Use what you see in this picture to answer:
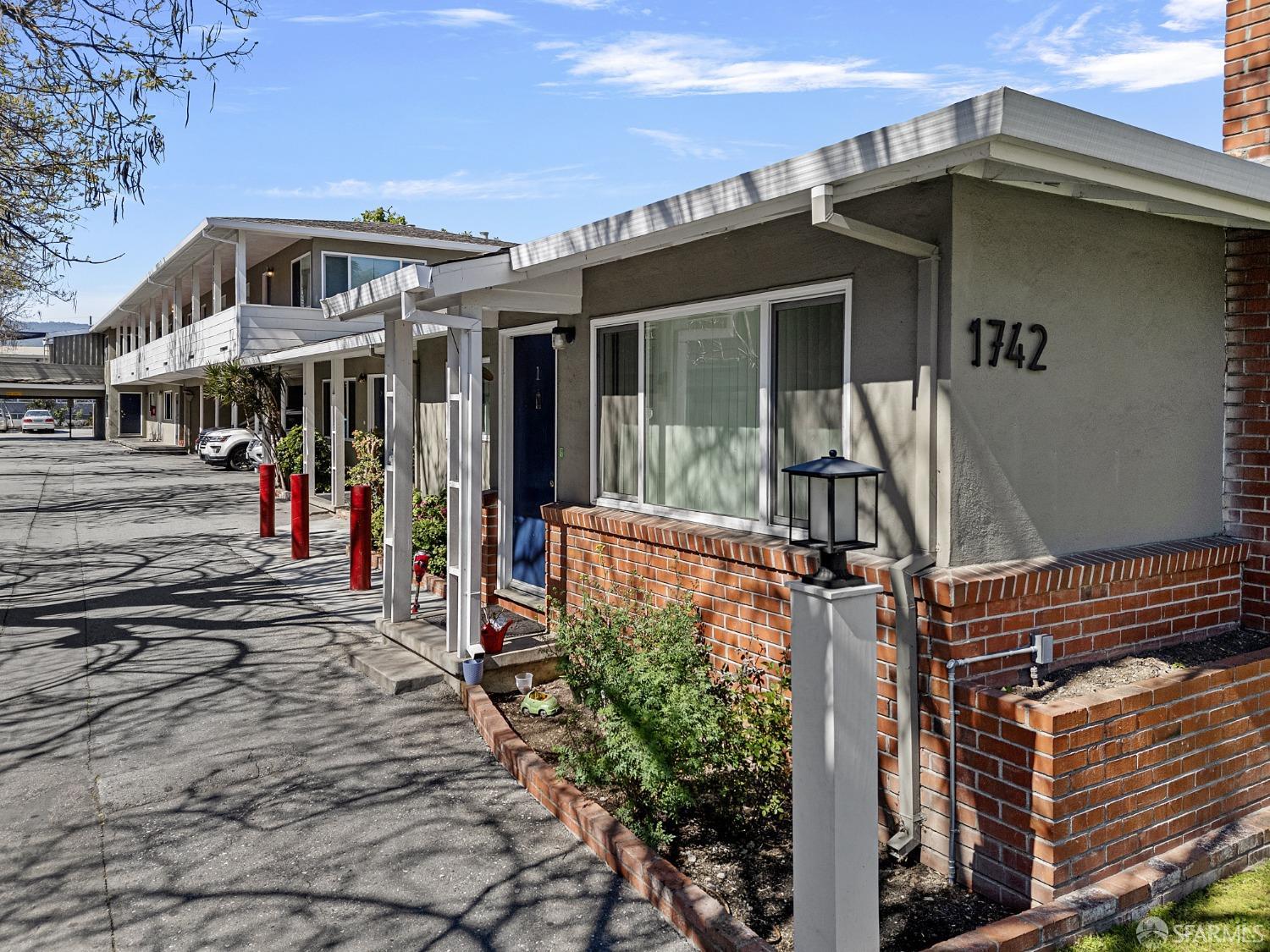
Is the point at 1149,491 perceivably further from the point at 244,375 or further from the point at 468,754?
the point at 244,375

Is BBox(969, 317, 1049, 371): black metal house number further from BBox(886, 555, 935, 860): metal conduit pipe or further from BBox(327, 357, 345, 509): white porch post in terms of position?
BBox(327, 357, 345, 509): white porch post

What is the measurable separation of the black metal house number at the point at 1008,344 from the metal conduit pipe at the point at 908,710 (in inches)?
36.8

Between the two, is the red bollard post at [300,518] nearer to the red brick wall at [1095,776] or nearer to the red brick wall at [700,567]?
the red brick wall at [700,567]

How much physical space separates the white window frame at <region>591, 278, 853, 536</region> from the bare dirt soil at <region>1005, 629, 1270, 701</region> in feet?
4.56

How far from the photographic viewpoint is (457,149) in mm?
12000

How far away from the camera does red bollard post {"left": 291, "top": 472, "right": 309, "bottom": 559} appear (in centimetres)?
1071

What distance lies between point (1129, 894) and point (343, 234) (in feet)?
64.2

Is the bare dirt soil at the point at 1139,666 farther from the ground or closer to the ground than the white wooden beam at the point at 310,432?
closer to the ground

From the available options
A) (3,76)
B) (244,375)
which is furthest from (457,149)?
(244,375)

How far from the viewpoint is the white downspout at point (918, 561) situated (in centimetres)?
393

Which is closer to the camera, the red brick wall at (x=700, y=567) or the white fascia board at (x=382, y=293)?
the red brick wall at (x=700, y=567)

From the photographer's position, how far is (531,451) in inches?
308

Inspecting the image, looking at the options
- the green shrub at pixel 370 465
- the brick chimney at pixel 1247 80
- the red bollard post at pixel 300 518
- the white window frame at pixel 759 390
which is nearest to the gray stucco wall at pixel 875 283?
the white window frame at pixel 759 390

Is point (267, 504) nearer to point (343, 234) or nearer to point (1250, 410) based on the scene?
point (343, 234)
